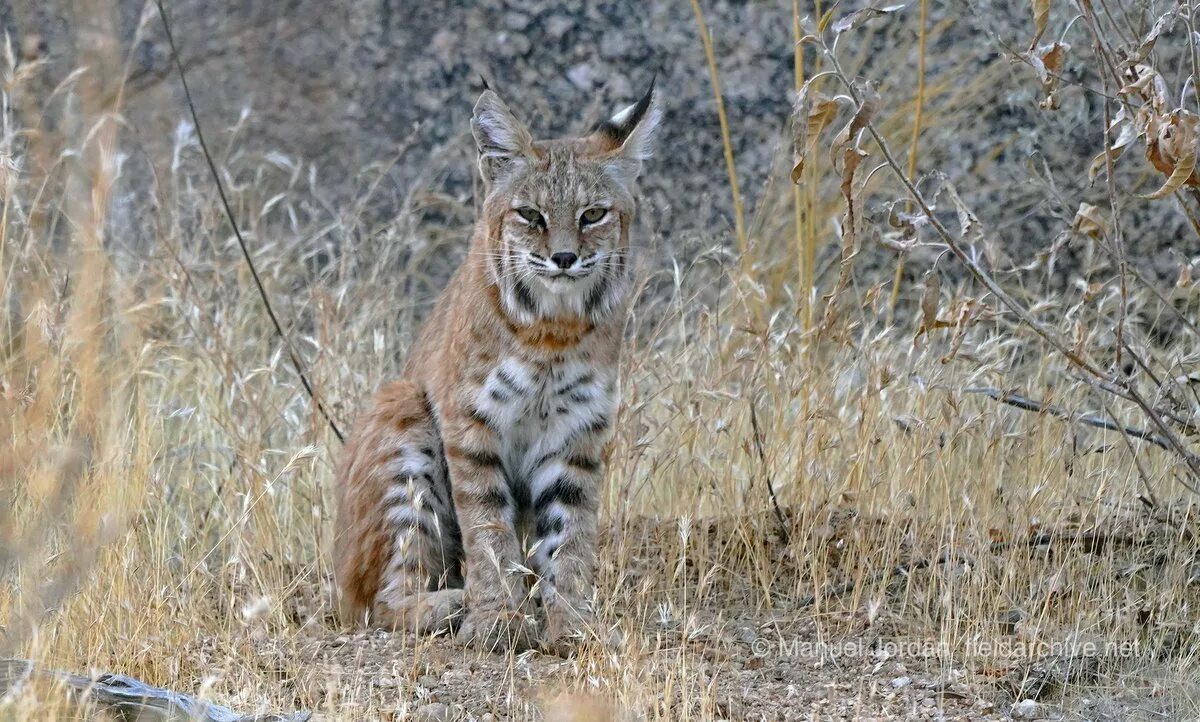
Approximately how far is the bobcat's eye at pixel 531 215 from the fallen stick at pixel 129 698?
1.86m

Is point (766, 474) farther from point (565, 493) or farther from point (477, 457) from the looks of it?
point (477, 457)

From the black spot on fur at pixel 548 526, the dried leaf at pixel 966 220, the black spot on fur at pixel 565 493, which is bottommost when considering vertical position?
the black spot on fur at pixel 548 526

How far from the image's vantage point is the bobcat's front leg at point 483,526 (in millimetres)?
4125

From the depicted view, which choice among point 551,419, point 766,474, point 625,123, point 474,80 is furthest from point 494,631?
point 474,80

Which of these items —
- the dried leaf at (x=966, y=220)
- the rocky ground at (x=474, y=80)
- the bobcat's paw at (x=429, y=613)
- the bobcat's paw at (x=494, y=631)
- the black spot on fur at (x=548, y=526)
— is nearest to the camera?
the dried leaf at (x=966, y=220)

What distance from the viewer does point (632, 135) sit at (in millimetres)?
4555

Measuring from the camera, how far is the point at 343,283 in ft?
19.3

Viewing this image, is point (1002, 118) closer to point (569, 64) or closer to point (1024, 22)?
point (1024, 22)

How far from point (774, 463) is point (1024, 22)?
10.8 feet

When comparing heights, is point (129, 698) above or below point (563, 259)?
below

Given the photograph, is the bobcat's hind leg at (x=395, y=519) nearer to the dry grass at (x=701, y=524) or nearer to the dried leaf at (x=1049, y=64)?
the dry grass at (x=701, y=524)

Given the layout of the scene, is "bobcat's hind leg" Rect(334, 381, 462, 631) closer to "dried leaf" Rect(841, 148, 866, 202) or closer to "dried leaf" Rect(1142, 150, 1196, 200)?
"dried leaf" Rect(841, 148, 866, 202)

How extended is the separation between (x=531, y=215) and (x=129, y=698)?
199cm

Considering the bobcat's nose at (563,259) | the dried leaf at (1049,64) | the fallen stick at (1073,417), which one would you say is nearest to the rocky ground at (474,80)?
the fallen stick at (1073,417)
